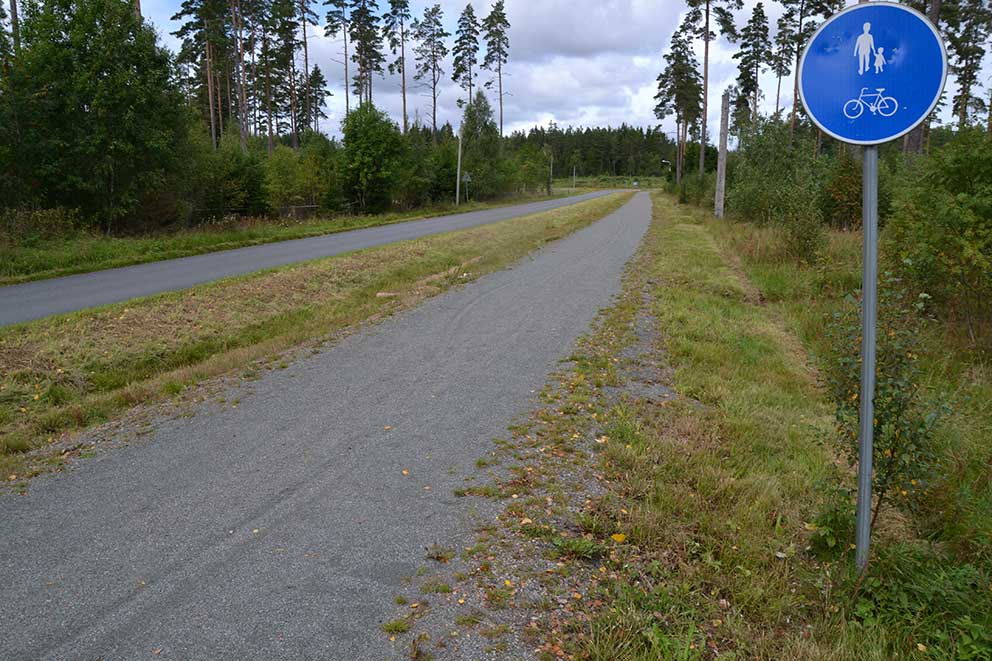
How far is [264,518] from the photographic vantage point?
163 inches

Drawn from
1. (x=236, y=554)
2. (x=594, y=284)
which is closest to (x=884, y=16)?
(x=236, y=554)

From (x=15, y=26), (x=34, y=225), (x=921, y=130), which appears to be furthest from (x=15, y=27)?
(x=921, y=130)

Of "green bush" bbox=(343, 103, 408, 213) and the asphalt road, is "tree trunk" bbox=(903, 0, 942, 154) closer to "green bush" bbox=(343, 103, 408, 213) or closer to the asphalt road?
the asphalt road

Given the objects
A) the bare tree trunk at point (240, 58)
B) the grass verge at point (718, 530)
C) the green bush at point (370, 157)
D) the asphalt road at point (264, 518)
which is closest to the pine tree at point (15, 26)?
the bare tree trunk at point (240, 58)

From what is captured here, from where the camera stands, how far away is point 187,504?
171 inches

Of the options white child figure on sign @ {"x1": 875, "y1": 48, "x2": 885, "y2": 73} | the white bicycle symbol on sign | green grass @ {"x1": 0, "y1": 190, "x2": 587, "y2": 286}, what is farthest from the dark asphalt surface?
white child figure on sign @ {"x1": 875, "y1": 48, "x2": 885, "y2": 73}

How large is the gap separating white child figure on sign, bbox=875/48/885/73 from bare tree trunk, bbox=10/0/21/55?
22.7 meters

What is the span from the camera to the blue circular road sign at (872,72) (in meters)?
2.81

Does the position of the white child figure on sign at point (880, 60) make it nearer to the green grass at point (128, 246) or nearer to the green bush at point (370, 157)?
the green grass at point (128, 246)

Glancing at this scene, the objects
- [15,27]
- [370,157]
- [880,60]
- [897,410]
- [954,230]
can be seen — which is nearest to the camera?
[880,60]

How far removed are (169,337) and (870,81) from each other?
30.3ft

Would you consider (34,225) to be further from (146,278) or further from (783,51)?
(783,51)

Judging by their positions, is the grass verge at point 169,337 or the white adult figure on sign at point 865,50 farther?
the grass verge at point 169,337

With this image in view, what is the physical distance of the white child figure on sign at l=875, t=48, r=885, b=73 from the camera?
2896mm
